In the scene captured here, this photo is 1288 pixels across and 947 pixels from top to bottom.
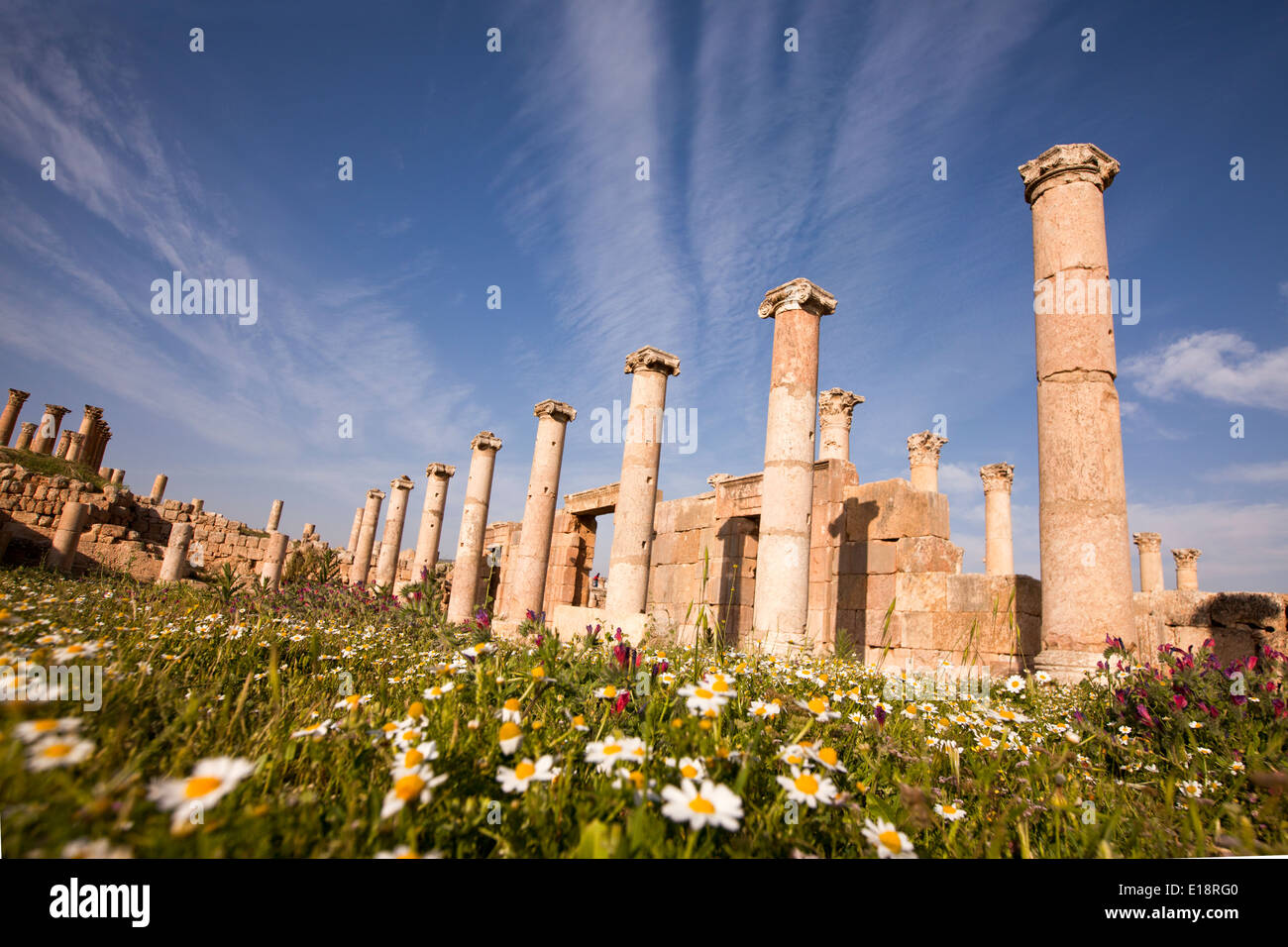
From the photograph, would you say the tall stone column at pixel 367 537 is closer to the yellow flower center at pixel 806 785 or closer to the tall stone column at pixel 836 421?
the tall stone column at pixel 836 421

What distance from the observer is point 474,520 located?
2009 centimetres

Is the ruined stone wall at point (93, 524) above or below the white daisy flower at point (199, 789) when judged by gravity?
above

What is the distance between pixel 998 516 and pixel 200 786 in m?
20.1

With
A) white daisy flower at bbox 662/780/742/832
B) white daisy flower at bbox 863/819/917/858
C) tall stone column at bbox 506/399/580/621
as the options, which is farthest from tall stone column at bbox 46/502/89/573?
white daisy flower at bbox 863/819/917/858

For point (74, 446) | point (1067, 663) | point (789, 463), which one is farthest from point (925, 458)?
point (74, 446)

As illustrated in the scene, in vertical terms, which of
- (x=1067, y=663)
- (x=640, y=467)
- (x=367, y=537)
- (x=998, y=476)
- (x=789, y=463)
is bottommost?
(x=1067, y=663)

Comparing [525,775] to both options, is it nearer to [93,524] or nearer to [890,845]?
[890,845]

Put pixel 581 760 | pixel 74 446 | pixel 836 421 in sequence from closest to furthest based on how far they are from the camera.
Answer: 1. pixel 581 760
2. pixel 836 421
3. pixel 74 446

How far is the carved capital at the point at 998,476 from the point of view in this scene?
17656 mm

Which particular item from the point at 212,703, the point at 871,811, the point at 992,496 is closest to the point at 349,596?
the point at 212,703

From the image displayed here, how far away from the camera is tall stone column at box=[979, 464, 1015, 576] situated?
17.3 metres

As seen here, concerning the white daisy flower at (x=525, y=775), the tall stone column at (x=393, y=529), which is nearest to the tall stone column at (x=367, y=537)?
the tall stone column at (x=393, y=529)

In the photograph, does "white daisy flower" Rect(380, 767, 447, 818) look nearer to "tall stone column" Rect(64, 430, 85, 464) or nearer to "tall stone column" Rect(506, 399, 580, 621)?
"tall stone column" Rect(506, 399, 580, 621)
